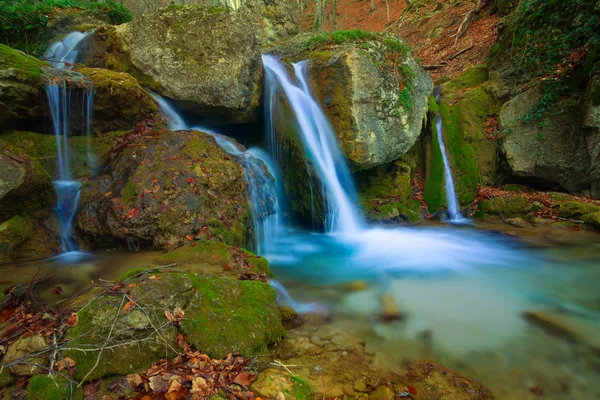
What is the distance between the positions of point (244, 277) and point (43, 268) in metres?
2.64

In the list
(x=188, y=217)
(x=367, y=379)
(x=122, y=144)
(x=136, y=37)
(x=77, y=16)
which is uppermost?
(x=77, y=16)

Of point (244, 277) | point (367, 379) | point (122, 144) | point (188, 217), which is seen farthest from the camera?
point (122, 144)

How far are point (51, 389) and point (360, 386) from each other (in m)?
2.18

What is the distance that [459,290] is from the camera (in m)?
4.71

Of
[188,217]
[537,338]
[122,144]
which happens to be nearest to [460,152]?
[537,338]

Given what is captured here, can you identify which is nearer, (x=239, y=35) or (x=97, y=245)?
(x=97, y=245)

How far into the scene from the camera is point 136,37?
22.3 ft

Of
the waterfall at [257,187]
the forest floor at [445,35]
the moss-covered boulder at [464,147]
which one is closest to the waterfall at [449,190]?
the moss-covered boulder at [464,147]

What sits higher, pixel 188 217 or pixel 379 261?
pixel 188 217

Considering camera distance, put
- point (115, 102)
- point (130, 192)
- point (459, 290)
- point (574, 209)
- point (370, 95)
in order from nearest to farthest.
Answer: point (459, 290)
point (130, 192)
point (115, 102)
point (574, 209)
point (370, 95)

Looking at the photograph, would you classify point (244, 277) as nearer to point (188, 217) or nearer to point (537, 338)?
point (188, 217)

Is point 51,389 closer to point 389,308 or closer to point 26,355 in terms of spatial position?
point 26,355

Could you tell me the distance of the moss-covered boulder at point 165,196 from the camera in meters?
4.63

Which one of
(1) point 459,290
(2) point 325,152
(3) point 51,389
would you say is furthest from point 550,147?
(3) point 51,389
